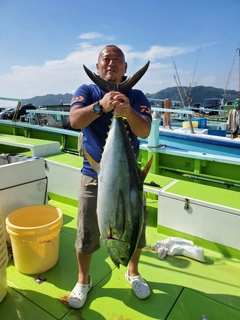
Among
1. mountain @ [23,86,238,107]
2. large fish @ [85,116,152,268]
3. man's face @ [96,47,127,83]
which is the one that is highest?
mountain @ [23,86,238,107]

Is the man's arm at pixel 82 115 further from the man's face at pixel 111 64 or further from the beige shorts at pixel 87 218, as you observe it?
the beige shorts at pixel 87 218

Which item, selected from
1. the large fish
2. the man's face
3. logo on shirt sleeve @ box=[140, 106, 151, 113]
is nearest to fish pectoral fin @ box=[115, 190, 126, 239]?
the large fish

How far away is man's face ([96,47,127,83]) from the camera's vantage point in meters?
1.60

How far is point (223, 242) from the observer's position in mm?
2627

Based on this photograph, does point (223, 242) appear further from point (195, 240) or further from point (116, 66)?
point (116, 66)

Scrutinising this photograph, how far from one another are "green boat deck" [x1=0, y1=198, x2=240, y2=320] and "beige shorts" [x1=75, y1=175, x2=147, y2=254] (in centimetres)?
48

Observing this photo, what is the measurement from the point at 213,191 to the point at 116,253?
192cm

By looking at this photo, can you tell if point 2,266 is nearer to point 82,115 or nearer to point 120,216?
point 120,216

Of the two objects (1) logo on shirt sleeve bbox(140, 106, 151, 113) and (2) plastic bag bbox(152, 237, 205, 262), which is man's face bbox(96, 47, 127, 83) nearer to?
(1) logo on shirt sleeve bbox(140, 106, 151, 113)

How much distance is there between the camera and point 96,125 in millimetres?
1799

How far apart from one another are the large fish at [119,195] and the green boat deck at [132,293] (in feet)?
2.64

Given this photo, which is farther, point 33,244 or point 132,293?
point 33,244

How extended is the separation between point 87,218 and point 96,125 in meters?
0.75

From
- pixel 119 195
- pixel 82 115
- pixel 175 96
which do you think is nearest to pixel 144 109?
pixel 82 115
